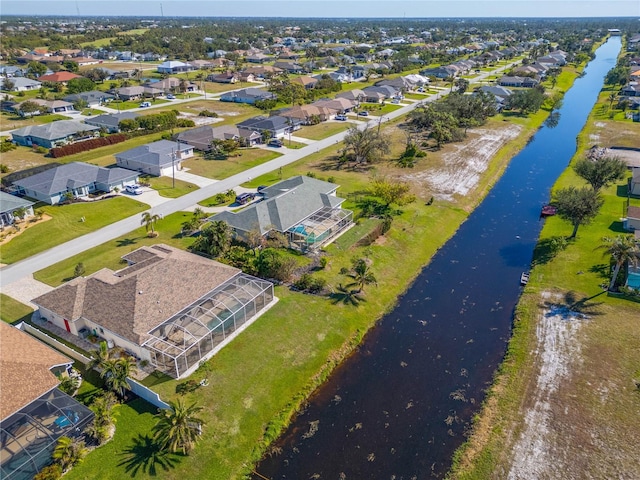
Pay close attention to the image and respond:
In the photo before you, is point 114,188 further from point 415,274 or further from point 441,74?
point 441,74

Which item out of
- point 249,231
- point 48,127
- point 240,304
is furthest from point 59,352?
point 48,127

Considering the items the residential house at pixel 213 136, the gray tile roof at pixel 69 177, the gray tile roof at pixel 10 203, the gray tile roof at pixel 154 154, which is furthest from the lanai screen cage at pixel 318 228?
the residential house at pixel 213 136

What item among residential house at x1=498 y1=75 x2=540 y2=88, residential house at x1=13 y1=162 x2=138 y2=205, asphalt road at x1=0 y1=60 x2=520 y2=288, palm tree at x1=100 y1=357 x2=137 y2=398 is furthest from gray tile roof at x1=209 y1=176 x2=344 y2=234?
residential house at x1=498 y1=75 x2=540 y2=88

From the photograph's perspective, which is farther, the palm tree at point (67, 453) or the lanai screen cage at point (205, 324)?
the lanai screen cage at point (205, 324)

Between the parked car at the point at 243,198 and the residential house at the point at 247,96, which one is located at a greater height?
the residential house at the point at 247,96

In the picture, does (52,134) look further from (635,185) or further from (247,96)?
(635,185)

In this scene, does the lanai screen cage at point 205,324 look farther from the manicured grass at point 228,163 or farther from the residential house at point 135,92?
the residential house at point 135,92

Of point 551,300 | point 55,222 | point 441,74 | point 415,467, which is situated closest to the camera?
point 415,467
